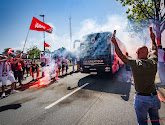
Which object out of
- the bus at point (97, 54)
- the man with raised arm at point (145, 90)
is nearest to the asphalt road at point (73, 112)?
the man with raised arm at point (145, 90)

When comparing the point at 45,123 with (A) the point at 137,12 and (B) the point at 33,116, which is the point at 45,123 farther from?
(A) the point at 137,12

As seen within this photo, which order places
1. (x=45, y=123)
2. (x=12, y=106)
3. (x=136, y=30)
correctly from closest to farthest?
(x=45, y=123) < (x=12, y=106) < (x=136, y=30)

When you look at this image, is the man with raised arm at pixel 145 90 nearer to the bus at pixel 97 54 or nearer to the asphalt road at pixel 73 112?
the asphalt road at pixel 73 112

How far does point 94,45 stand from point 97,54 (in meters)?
0.83

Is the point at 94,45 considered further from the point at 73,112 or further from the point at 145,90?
the point at 145,90

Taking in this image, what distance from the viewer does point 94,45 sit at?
804 cm

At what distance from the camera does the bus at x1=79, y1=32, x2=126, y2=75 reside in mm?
7305

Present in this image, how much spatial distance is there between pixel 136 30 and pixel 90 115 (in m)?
27.8

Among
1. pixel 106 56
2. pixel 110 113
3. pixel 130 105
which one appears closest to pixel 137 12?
pixel 106 56

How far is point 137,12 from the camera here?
431 inches

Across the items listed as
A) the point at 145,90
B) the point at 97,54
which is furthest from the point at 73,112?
the point at 97,54

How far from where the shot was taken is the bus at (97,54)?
730 cm

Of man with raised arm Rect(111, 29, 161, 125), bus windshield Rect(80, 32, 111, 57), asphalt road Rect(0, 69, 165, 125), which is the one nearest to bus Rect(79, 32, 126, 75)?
bus windshield Rect(80, 32, 111, 57)

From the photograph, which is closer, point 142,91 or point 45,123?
point 142,91
